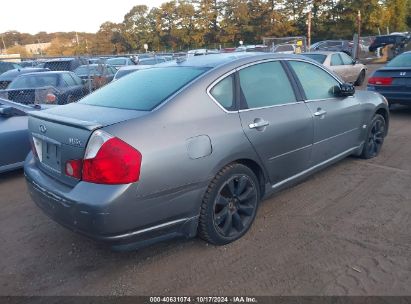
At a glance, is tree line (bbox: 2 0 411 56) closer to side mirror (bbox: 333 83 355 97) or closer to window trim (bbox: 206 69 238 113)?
side mirror (bbox: 333 83 355 97)

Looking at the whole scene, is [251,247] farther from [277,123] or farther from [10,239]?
[10,239]

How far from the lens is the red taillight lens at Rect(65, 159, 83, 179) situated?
2812 mm

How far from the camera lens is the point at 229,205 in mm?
3389

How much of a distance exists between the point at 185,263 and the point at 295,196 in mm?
1753

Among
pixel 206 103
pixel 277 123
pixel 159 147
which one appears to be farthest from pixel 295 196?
pixel 159 147

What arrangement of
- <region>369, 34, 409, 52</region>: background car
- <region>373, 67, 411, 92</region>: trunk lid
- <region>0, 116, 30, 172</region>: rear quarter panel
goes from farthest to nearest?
1. <region>369, 34, 409, 52</region>: background car
2. <region>373, 67, 411, 92</region>: trunk lid
3. <region>0, 116, 30, 172</region>: rear quarter panel

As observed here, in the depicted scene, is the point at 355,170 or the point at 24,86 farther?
the point at 24,86

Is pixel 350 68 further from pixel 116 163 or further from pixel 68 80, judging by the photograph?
pixel 116 163

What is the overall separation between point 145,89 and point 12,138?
2.90 meters

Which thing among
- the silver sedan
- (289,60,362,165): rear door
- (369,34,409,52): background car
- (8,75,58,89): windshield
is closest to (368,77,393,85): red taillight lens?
(289,60,362,165): rear door

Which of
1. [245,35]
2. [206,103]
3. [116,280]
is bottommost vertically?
[116,280]

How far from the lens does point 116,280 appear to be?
9.82 feet

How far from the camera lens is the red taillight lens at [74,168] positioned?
2.81 m

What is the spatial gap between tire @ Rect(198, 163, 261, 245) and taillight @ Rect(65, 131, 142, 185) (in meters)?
0.73
